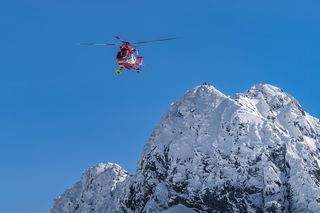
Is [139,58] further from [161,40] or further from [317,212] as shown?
[317,212]

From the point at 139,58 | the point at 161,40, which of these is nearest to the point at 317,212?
the point at 139,58

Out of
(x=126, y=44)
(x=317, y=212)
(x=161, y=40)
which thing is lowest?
(x=161, y=40)

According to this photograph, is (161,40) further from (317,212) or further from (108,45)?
(317,212)

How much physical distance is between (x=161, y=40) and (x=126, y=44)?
13221 mm

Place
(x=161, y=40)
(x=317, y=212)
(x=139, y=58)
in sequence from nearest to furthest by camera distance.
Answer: (x=161, y=40)
(x=139, y=58)
(x=317, y=212)

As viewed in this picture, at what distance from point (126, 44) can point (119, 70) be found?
4266 millimetres

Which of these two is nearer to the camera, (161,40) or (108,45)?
(161,40)

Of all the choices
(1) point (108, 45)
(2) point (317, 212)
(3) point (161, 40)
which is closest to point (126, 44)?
(1) point (108, 45)

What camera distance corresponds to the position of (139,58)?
102438 mm

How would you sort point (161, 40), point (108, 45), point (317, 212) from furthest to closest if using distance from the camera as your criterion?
point (317, 212)
point (108, 45)
point (161, 40)

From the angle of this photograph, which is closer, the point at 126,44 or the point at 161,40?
the point at 161,40

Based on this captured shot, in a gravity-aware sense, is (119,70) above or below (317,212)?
below

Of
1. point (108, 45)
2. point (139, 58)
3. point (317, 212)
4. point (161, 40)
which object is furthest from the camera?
point (317, 212)

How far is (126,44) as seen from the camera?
9681 cm
